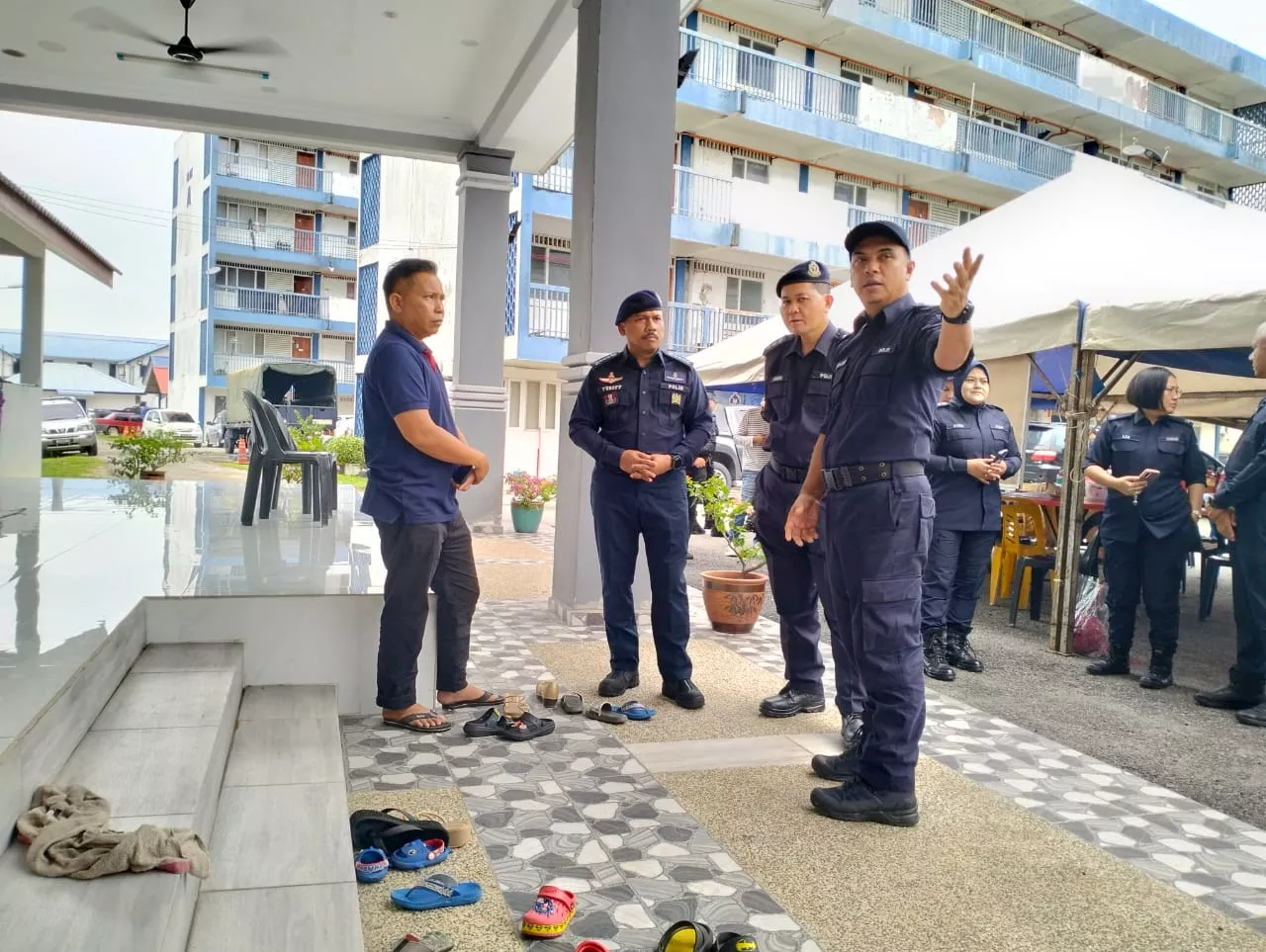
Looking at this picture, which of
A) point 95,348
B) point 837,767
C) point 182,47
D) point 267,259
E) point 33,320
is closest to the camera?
point 837,767

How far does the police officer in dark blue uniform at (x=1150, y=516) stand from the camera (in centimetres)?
495

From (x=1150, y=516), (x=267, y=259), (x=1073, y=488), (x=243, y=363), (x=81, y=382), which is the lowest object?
(x=1150, y=516)

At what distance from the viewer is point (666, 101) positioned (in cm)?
560

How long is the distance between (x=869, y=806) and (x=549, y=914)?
47.6 inches

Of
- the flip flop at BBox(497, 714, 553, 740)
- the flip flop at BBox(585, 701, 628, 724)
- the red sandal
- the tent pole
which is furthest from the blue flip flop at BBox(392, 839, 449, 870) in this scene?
the tent pole

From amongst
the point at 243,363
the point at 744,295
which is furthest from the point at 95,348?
the point at 744,295

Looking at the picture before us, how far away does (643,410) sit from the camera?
4188 millimetres

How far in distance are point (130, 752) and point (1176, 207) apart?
6.66 m

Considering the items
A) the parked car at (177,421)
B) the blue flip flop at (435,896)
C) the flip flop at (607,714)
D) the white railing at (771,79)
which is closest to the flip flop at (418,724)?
the flip flop at (607,714)

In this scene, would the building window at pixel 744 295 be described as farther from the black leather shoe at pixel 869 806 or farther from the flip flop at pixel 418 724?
the black leather shoe at pixel 869 806

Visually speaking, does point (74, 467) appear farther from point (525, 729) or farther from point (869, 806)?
point (869, 806)

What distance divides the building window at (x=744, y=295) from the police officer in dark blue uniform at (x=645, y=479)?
1637cm

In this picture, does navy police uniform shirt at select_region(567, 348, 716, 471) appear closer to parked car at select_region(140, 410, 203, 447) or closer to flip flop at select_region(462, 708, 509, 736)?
flip flop at select_region(462, 708, 509, 736)

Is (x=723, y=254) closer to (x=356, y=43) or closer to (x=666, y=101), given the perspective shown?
(x=356, y=43)
